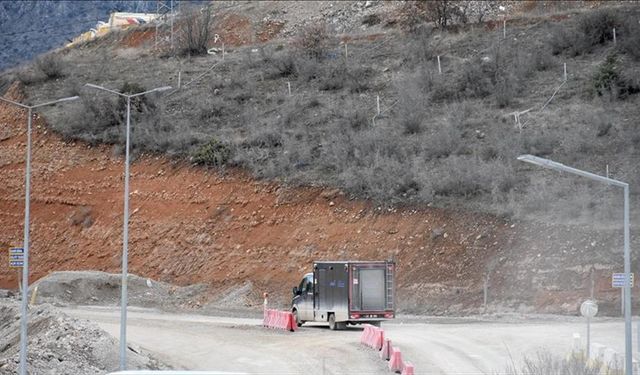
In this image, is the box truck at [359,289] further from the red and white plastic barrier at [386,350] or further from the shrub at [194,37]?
the shrub at [194,37]

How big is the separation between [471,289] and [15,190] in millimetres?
31643

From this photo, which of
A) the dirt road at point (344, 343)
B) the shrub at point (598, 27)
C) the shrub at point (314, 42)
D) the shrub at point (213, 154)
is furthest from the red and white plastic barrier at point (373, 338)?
the shrub at point (314, 42)

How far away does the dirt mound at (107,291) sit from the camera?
5106cm

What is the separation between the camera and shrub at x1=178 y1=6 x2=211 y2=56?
270 ft

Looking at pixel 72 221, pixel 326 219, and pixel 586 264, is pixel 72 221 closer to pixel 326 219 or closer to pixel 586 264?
pixel 326 219

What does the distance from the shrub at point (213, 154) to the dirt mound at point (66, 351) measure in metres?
26.2

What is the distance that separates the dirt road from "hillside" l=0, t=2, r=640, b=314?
5.35m

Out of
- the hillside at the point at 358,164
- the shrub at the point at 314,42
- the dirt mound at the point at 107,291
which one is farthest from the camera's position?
the shrub at the point at 314,42

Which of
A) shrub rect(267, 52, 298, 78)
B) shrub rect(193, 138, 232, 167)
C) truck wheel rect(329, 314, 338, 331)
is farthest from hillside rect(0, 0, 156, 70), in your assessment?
truck wheel rect(329, 314, 338, 331)

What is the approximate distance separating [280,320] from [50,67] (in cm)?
4411

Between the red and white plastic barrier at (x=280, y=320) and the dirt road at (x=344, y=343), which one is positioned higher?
the red and white plastic barrier at (x=280, y=320)

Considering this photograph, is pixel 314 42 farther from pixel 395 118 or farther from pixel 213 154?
pixel 213 154

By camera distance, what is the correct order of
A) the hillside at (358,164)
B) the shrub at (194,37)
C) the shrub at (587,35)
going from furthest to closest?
the shrub at (194,37), the shrub at (587,35), the hillside at (358,164)

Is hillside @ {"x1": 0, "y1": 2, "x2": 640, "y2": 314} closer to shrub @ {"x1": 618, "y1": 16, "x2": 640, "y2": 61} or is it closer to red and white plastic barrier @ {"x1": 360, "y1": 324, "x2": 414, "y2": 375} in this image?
shrub @ {"x1": 618, "y1": 16, "x2": 640, "y2": 61}
